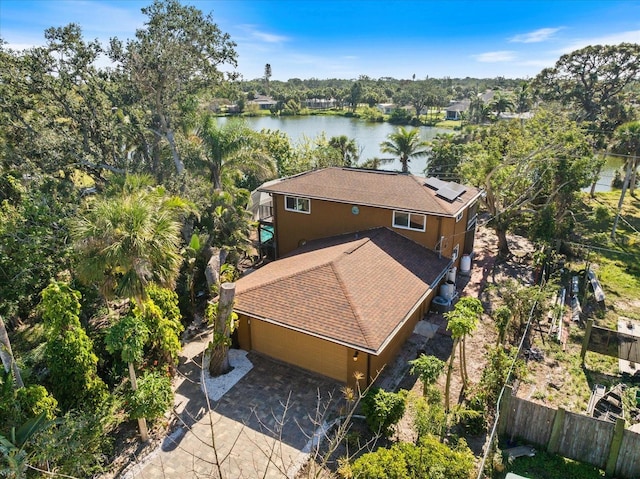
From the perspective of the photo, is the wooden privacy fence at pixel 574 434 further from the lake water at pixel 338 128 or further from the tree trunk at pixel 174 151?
the lake water at pixel 338 128

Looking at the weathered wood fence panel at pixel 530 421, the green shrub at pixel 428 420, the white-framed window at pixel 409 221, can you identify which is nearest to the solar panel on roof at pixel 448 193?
the white-framed window at pixel 409 221

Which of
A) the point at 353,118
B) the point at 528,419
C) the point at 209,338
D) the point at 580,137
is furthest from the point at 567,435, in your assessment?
the point at 353,118

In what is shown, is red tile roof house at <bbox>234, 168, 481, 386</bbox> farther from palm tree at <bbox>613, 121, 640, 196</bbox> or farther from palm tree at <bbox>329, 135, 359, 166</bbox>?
palm tree at <bbox>329, 135, 359, 166</bbox>

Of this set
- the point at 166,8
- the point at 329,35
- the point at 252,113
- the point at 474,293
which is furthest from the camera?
the point at 252,113

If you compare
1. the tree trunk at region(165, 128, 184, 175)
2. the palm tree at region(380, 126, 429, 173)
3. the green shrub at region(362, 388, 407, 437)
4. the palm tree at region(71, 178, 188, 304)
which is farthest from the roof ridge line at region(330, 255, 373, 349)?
the palm tree at region(380, 126, 429, 173)

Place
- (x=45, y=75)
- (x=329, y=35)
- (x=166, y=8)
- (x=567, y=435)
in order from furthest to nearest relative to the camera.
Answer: (x=329, y=35), (x=166, y=8), (x=45, y=75), (x=567, y=435)

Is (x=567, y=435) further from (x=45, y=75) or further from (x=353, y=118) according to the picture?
(x=353, y=118)
